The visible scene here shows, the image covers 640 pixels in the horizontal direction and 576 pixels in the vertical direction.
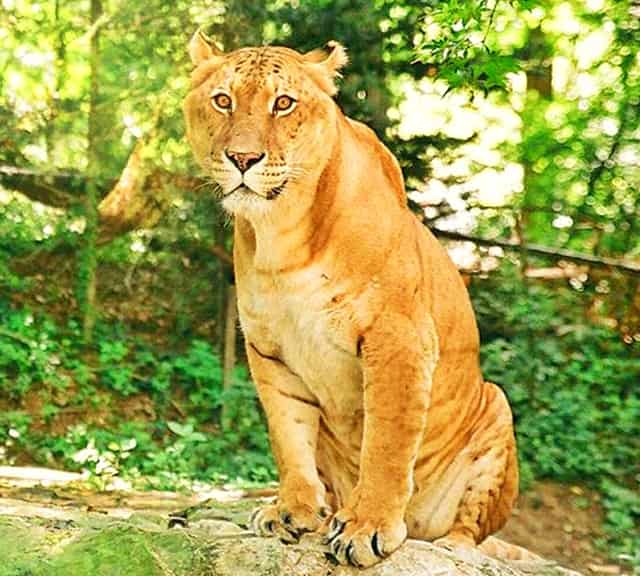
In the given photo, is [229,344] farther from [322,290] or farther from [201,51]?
[322,290]

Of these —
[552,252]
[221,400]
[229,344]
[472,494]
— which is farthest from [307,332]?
[552,252]

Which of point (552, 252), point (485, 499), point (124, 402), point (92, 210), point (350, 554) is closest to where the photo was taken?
point (350, 554)

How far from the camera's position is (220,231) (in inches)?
390

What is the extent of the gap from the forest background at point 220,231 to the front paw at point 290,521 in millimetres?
4746

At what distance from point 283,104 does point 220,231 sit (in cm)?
628

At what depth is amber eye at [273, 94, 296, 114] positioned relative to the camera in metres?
3.66

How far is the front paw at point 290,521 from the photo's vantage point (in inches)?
154

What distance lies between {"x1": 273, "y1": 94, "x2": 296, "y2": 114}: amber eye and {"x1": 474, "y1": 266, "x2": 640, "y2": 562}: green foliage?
5.62m

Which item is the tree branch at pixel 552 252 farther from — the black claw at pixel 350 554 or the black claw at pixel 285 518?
the black claw at pixel 350 554

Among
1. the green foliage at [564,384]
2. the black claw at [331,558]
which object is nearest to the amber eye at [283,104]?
the black claw at [331,558]

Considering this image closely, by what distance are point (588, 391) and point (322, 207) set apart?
251 inches

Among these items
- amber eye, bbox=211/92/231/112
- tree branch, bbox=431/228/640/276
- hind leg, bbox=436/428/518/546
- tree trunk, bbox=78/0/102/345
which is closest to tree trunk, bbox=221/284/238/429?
tree trunk, bbox=78/0/102/345

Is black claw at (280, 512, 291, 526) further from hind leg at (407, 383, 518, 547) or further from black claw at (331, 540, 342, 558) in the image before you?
hind leg at (407, 383, 518, 547)


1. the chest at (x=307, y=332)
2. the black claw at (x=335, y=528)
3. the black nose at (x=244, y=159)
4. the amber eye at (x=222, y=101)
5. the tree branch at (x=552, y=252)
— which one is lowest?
the black claw at (x=335, y=528)
